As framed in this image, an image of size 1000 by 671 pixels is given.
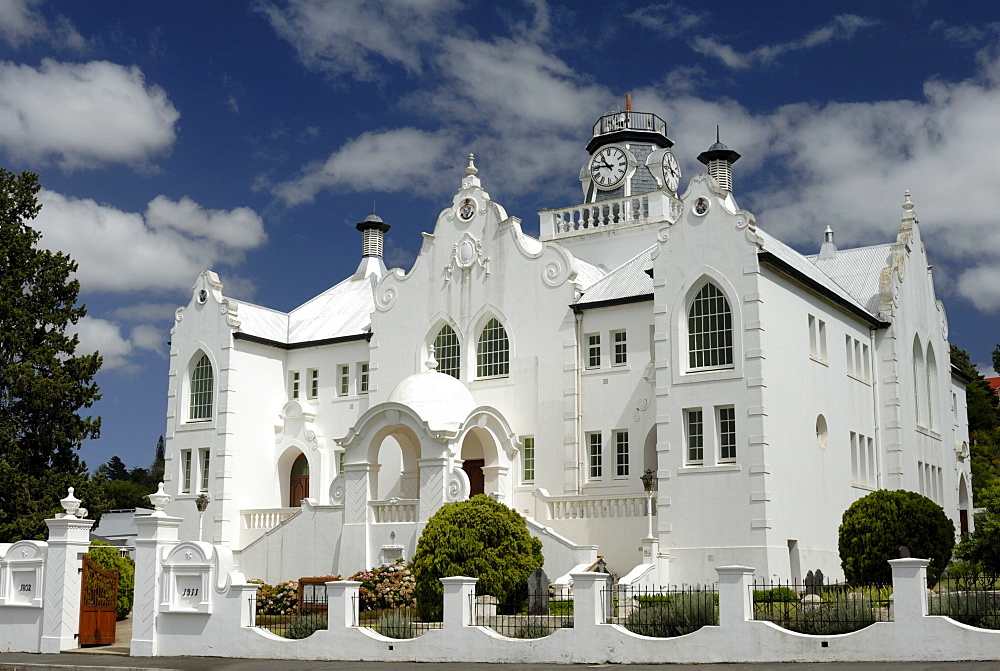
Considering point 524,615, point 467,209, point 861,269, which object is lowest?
point 524,615

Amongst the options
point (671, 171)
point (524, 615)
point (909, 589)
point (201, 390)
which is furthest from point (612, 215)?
point (909, 589)

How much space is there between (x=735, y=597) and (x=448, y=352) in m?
19.3

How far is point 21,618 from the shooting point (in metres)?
25.1

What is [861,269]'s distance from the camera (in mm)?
38062

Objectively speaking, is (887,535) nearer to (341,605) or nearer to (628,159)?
(341,605)

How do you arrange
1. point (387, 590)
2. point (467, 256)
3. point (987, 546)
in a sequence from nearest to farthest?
point (987, 546) < point (387, 590) < point (467, 256)

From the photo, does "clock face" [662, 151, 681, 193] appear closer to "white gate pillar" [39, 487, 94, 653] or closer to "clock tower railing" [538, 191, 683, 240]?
"clock tower railing" [538, 191, 683, 240]

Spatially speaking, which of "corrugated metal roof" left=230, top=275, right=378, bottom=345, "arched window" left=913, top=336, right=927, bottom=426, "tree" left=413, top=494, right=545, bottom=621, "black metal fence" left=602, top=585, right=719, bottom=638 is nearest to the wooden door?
"corrugated metal roof" left=230, top=275, right=378, bottom=345

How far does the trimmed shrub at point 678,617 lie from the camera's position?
19.6 m

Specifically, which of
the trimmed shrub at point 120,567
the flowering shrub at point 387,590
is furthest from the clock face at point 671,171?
the trimmed shrub at point 120,567

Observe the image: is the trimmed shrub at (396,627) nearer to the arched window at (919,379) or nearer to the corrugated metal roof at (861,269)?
the corrugated metal roof at (861,269)

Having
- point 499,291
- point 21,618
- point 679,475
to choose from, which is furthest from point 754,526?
point 21,618

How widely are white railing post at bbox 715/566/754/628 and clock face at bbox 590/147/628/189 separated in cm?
2697

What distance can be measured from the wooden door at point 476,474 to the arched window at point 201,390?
393 inches
